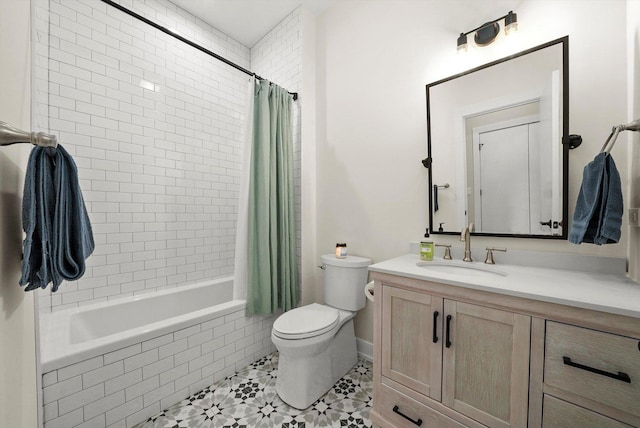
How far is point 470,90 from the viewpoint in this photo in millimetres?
1501

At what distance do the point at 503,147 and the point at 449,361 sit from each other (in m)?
1.17

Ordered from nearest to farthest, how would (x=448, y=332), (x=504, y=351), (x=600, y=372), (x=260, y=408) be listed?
(x=600, y=372) → (x=504, y=351) → (x=448, y=332) → (x=260, y=408)

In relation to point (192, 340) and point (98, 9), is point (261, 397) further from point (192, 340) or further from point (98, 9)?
point (98, 9)

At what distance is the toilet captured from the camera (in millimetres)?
1469

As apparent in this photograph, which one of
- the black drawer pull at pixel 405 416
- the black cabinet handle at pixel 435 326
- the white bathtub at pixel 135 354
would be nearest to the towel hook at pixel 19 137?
the white bathtub at pixel 135 354

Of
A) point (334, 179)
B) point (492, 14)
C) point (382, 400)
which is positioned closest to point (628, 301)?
point (382, 400)

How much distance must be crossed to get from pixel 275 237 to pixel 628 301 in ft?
6.05

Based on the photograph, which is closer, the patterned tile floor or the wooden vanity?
the wooden vanity

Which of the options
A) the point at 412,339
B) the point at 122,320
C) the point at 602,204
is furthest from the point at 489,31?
the point at 122,320

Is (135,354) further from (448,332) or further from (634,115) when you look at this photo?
(634,115)

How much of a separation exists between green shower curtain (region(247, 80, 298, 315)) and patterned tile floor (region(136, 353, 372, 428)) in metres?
0.50

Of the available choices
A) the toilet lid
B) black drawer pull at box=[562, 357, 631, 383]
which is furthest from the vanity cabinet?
the toilet lid

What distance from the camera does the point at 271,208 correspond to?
6.69 feet

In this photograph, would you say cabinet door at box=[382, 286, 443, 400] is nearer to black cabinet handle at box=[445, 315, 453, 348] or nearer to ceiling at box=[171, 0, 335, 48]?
black cabinet handle at box=[445, 315, 453, 348]
